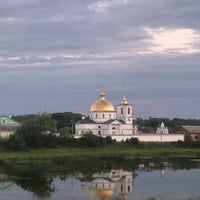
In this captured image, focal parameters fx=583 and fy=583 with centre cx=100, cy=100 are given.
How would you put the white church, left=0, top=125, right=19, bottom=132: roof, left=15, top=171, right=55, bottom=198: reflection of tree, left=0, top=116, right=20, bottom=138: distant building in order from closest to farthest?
left=15, top=171, right=55, bottom=198: reflection of tree
left=0, top=116, right=20, bottom=138: distant building
left=0, top=125, right=19, bottom=132: roof
the white church

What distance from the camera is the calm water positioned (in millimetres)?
28891

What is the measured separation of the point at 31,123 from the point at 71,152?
6431mm

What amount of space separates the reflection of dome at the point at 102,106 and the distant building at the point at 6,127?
1016 cm

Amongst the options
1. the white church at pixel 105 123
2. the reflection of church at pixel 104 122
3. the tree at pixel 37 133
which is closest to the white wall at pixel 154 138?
the white church at pixel 105 123

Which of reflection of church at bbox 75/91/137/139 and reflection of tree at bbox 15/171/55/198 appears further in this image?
reflection of church at bbox 75/91/137/139

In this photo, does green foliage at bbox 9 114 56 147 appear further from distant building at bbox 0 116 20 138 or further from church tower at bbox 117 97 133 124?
church tower at bbox 117 97 133 124

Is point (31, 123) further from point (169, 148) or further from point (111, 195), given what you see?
point (111, 195)

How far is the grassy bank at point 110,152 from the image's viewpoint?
53731 millimetres

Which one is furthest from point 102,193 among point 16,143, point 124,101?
point 124,101

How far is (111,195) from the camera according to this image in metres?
29.1

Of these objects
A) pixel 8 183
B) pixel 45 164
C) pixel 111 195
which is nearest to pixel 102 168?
pixel 45 164

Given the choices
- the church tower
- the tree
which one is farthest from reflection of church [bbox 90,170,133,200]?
the church tower

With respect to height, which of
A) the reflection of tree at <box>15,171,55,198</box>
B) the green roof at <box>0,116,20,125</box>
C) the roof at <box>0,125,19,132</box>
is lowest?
the reflection of tree at <box>15,171,55,198</box>

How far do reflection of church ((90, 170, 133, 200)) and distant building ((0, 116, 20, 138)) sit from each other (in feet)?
97.5
